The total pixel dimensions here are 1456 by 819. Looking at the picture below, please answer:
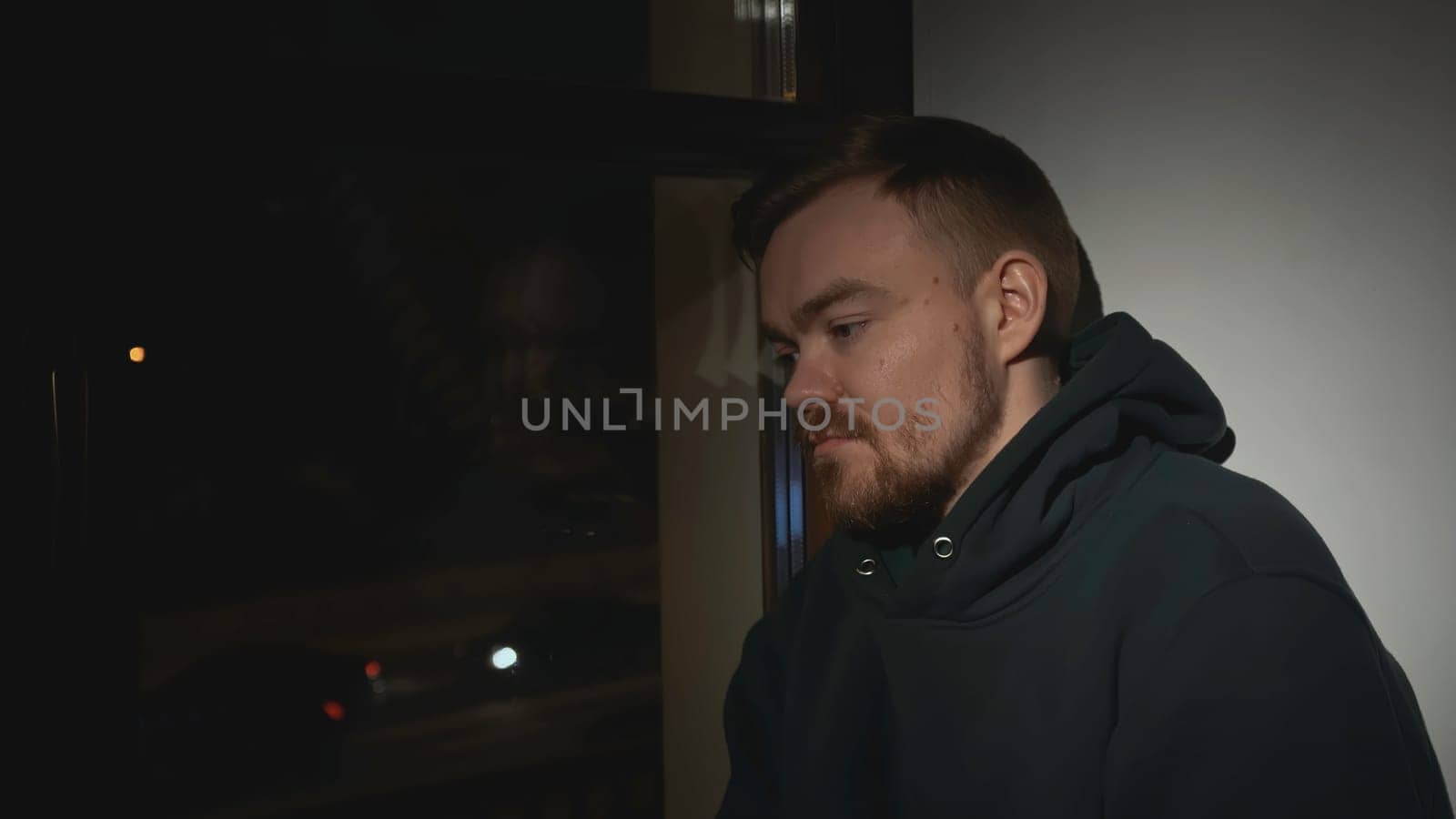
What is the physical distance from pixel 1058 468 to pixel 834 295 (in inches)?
10.9

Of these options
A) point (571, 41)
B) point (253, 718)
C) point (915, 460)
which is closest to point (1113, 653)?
point (915, 460)

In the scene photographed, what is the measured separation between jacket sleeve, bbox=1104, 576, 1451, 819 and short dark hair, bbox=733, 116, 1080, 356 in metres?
0.35

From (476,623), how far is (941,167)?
1.24m

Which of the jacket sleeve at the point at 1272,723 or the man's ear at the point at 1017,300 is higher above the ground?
the man's ear at the point at 1017,300

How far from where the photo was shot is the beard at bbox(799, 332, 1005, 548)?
2.89 ft

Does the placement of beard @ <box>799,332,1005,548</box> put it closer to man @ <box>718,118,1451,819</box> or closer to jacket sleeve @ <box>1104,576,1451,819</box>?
man @ <box>718,118,1451,819</box>

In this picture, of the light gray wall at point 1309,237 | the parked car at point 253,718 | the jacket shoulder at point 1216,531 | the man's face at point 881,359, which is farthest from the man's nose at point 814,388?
the parked car at point 253,718

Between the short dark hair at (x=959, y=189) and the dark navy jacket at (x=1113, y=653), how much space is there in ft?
0.31

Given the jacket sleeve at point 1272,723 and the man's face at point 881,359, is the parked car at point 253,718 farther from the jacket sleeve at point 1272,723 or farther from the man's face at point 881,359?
the jacket sleeve at point 1272,723

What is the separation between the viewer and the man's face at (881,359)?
879mm

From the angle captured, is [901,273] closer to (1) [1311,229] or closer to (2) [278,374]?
(1) [1311,229]

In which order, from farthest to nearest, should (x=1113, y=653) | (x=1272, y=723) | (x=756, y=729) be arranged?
(x=756, y=729) < (x=1113, y=653) < (x=1272, y=723)

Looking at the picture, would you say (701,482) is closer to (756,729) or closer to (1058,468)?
(756,729)

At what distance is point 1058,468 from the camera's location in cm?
81
